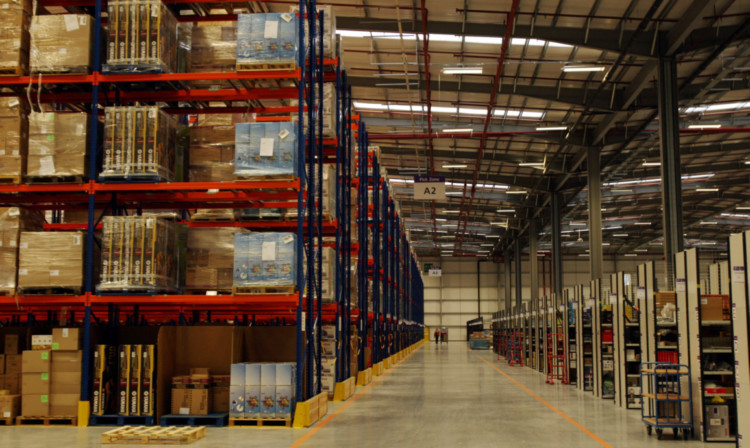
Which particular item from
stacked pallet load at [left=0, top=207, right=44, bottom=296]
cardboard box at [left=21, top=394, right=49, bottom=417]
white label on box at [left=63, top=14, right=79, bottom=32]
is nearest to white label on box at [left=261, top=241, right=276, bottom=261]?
stacked pallet load at [left=0, top=207, right=44, bottom=296]

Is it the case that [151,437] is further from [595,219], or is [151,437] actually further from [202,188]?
[595,219]

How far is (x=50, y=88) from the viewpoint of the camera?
1117 centimetres

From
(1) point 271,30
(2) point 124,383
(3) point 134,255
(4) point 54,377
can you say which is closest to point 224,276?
(3) point 134,255

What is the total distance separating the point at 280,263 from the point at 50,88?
481cm

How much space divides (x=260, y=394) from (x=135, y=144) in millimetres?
3952

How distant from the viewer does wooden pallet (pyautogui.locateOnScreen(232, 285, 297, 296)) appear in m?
9.80

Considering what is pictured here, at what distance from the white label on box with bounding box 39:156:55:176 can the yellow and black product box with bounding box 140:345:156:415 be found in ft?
9.37

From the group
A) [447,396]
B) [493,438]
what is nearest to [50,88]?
[493,438]

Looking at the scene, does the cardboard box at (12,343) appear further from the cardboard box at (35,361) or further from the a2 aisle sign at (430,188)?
the a2 aisle sign at (430,188)

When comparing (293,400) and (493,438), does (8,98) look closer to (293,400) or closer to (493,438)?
(293,400)

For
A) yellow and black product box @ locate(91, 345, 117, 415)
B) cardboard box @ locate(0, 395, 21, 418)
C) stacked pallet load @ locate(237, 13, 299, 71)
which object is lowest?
cardboard box @ locate(0, 395, 21, 418)

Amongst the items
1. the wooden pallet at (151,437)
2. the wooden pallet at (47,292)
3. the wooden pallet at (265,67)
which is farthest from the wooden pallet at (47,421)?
the wooden pallet at (265,67)

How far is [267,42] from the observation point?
10172 millimetres

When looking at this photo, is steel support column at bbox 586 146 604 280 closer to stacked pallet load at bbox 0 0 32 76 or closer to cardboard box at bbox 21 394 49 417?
cardboard box at bbox 21 394 49 417
